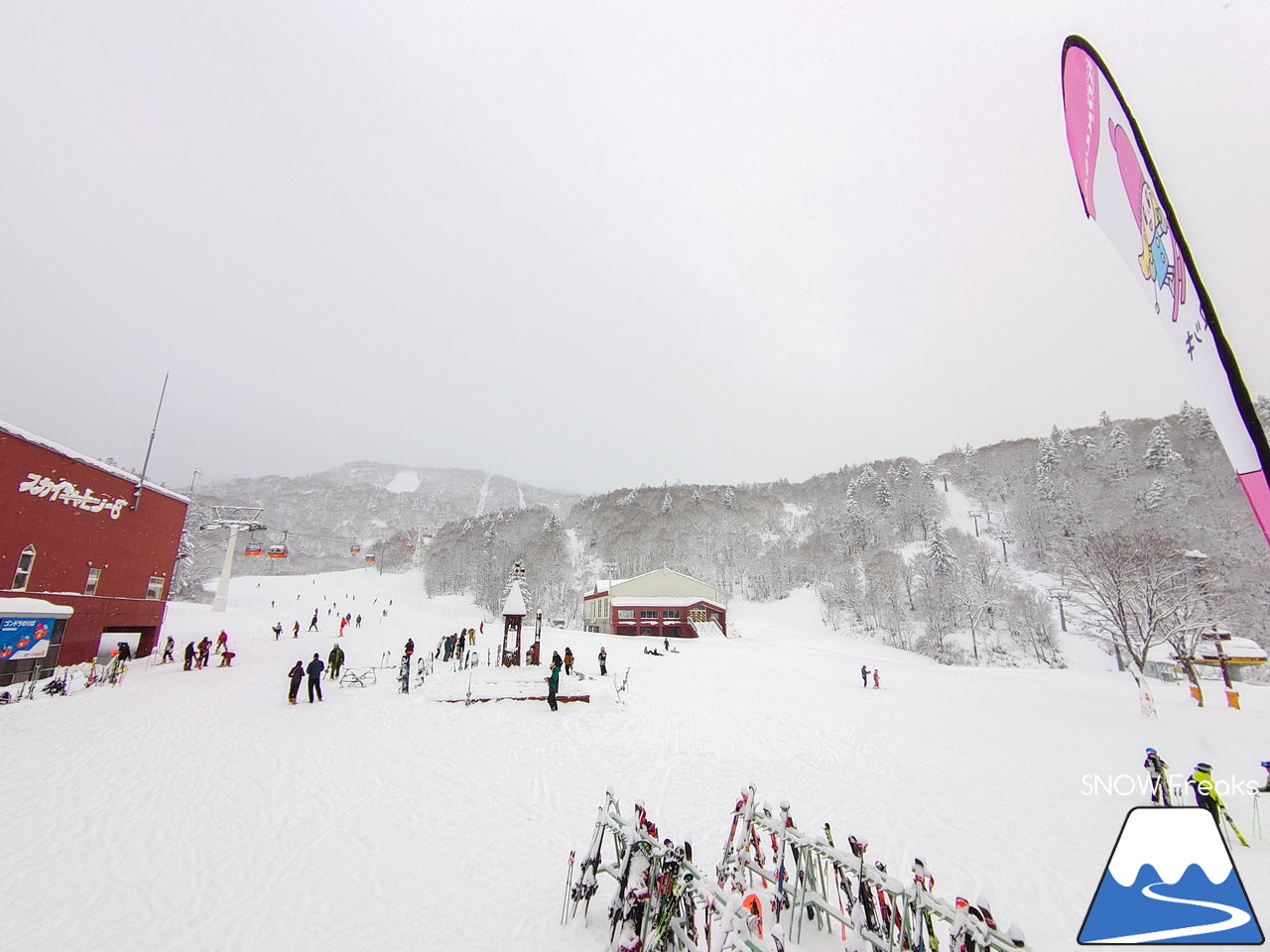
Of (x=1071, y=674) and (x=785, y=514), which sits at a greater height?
(x=785, y=514)

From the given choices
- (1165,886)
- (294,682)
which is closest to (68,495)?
(294,682)

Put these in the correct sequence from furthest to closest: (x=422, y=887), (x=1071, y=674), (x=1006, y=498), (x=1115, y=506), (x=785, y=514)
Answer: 1. (x=785, y=514)
2. (x=1006, y=498)
3. (x=1115, y=506)
4. (x=1071, y=674)
5. (x=422, y=887)

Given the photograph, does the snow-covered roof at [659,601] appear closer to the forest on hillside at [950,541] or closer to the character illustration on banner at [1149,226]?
the forest on hillside at [950,541]

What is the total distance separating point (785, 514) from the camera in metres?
121

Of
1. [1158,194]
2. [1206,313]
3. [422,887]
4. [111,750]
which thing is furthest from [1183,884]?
[111,750]

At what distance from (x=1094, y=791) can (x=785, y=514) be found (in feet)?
371

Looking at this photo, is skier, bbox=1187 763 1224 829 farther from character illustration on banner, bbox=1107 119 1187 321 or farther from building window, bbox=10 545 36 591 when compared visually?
building window, bbox=10 545 36 591

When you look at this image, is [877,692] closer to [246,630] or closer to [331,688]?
[331,688]

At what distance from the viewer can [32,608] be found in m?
18.6

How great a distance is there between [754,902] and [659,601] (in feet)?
179

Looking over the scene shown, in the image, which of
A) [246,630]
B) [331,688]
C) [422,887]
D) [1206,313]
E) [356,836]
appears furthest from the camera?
[246,630]

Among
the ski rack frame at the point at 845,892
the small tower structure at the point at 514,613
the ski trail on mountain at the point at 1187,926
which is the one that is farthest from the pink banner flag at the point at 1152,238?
the small tower structure at the point at 514,613
